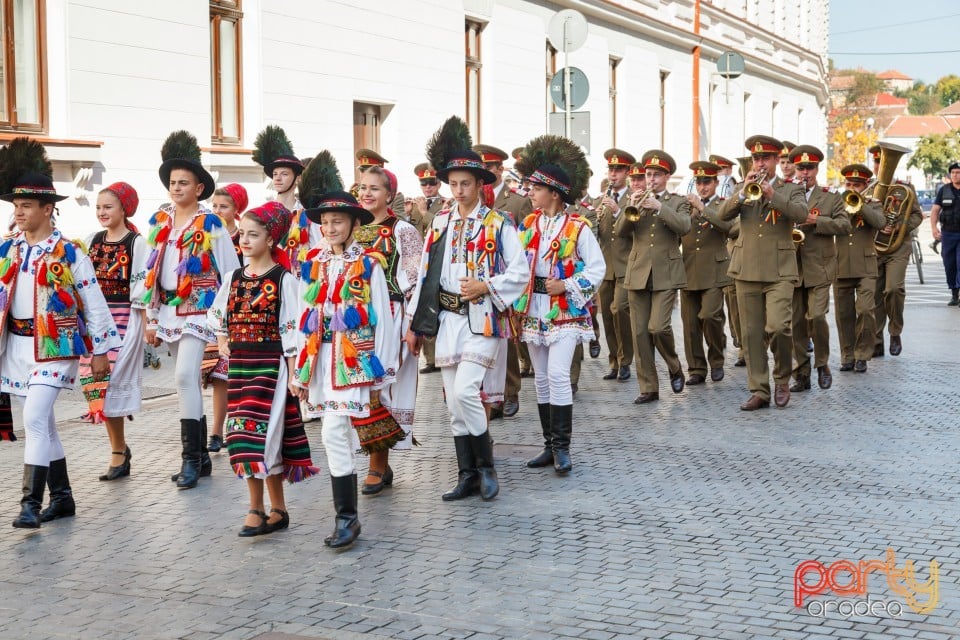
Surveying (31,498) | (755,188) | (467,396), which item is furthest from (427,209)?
(31,498)

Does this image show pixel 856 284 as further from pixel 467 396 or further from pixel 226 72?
pixel 226 72

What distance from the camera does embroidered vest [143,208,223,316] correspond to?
815 centimetres

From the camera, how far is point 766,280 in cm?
1061

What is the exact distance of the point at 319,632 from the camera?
5062mm

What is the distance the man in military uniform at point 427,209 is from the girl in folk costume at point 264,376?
6777 mm

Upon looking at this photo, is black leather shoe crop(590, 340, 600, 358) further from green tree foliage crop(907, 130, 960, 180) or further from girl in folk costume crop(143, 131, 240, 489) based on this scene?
green tree foliage crop(907, 130, 960, 180)

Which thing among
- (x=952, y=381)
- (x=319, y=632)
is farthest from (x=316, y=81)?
(x=319, y=632)

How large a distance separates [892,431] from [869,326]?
394 cm

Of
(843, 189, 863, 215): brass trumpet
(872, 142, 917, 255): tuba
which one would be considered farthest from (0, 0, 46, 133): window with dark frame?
(872, 142, 917, 255): tuba

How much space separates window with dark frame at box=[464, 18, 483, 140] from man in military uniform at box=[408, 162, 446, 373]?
732cm

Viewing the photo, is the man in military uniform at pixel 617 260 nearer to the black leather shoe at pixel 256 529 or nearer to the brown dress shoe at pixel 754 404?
the brown dress shoe at pixel 754 404

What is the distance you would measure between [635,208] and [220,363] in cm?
392

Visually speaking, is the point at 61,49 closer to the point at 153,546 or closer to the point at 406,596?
the point at 153,546

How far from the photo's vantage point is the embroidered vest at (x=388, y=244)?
769cm
